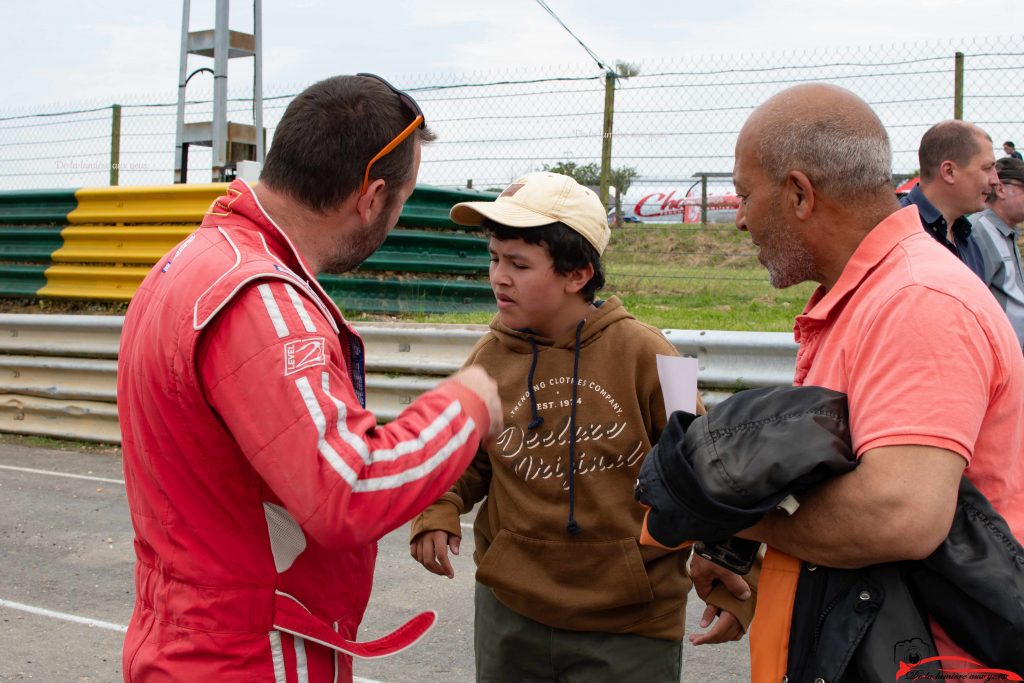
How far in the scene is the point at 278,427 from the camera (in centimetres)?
178

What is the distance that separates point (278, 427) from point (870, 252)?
1148 mm

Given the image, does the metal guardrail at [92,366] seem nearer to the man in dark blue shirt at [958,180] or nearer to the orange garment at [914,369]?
the man in dark blue shirt at [958,180]

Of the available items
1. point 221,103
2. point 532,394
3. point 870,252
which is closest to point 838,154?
point 870,252

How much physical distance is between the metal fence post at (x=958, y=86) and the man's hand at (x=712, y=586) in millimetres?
7475

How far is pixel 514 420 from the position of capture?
294cm

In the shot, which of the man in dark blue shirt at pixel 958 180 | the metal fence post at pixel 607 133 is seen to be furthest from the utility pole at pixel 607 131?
the man in dark blue shirt at pixel 958 180

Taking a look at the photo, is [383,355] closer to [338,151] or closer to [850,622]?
[338,151]

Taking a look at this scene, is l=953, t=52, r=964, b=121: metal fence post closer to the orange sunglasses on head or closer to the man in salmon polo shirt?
the man in salmon polo shirt

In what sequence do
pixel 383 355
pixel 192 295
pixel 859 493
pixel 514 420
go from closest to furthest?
pixel 859 493 → pixel 192 295 → pixel 514 420 → pixel 383 355

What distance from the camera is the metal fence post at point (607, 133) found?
9.54 m

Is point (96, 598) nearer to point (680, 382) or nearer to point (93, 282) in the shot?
point (680, 382)

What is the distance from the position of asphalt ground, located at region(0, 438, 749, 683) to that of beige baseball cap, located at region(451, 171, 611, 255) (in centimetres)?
215

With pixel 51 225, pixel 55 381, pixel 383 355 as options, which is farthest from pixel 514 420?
pixel 51 225

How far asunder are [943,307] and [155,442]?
1455 millimetres
